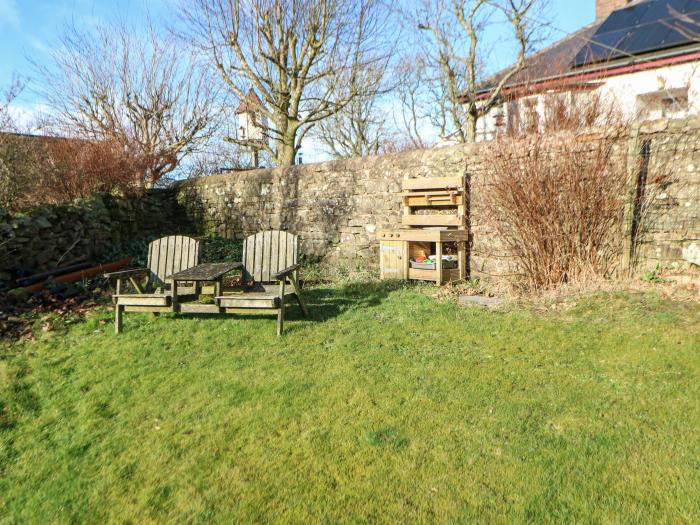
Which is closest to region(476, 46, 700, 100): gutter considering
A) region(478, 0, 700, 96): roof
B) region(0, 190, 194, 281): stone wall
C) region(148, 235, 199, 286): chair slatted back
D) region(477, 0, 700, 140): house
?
region(477, 0, 700, 140): house

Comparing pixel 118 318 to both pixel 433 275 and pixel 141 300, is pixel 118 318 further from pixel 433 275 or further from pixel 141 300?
pixel 433 275

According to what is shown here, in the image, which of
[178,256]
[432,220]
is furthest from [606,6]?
[178,256]

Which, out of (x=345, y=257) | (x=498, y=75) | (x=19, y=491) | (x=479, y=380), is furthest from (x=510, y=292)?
(x=498, y=75)

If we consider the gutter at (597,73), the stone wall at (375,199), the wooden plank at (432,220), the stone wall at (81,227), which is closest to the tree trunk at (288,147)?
the stone wall at (375,199)

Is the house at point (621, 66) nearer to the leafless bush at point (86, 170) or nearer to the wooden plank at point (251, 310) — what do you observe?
the wooden plank at point (251, 310)

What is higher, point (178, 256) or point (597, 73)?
point (597, 73)

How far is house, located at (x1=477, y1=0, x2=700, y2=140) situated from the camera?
5.97 m

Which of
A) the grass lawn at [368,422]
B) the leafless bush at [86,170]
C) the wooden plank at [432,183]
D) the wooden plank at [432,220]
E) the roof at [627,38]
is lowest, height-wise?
the grass lawn at [368,422]

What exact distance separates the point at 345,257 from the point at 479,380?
5.04 meters

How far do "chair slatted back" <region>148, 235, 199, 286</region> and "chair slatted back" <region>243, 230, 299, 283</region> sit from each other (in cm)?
63

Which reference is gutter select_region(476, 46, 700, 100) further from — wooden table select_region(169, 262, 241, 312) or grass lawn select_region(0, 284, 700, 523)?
wooden table select_region(169, 262, 241, 312)

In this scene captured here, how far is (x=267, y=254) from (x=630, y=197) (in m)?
4.16

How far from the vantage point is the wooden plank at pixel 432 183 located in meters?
6.56

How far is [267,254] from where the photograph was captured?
5.57 m
